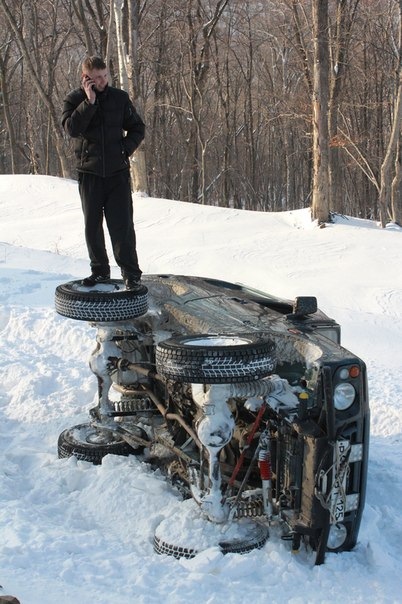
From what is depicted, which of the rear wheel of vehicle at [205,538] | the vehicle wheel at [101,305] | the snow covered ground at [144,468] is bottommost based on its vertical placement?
the snow covered ground at [144,468]

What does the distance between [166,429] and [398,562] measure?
5.42ft

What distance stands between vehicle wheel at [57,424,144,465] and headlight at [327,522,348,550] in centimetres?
163

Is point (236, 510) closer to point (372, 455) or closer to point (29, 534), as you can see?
point (29, 534)

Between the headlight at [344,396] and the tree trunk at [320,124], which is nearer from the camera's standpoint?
the headlight at [344,396]

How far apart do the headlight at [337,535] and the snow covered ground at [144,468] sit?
0.06 meters

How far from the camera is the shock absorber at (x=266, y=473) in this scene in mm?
3372

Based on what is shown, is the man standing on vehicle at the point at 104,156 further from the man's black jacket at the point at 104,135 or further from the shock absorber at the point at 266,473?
the shock absorber at the point at 266,473

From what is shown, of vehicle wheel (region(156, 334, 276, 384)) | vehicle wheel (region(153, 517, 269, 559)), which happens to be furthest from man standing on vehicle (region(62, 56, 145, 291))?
vehicle wheel (region(153, 517, 269, 559))

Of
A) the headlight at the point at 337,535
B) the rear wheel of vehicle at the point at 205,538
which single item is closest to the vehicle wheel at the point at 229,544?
the rear wheel of vehicle at the point at 205,538

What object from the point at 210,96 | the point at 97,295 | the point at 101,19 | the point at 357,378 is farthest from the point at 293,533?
the point at 210,96

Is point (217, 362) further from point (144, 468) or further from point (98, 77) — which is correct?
point (98, 77)

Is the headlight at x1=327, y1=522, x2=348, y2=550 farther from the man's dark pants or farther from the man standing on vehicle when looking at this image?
the man's dark pants

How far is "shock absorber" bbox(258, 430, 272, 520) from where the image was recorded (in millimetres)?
3372

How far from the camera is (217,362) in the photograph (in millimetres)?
→ 3133
